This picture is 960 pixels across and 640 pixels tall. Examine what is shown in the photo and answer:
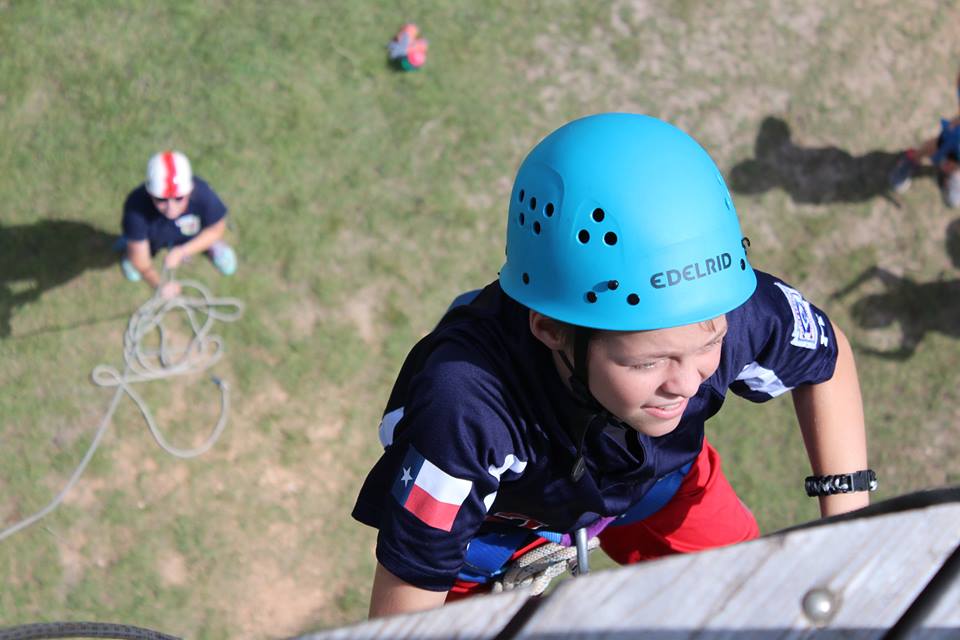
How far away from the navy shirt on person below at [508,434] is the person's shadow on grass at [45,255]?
410cm

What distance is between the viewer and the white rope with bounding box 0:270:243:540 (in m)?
5.72

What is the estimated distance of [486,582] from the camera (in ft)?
11.4

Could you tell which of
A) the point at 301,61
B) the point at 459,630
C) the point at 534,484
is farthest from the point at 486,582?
the point at 301,61

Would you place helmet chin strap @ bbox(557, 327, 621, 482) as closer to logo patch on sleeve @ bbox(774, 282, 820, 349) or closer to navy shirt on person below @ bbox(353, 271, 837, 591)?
navy shirt on person below @ bbox(353, 271, 837, 591)

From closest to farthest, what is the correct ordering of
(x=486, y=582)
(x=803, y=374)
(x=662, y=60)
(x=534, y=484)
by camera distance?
(x=534, y=484) → (x=803, y=374) → (x=486, y=582) → (x=662, y=60)

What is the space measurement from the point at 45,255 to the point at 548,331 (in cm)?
478

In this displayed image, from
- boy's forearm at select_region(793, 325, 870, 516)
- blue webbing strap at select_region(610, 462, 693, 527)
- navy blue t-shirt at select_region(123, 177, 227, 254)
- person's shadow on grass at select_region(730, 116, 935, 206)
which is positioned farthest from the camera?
person's shadow on grass at select_region(730, 116, 935, 206)

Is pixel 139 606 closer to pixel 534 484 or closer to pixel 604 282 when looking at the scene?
pixel 534 484

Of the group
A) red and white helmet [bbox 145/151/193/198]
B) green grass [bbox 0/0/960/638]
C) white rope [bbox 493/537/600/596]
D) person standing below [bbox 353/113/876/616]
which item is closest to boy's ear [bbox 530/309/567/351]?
person standing below [bbox 353/113/876/616]

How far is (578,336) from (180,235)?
13.2 feet

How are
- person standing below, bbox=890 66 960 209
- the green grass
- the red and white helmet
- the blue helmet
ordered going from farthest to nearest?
1. person standing below, bbox=890 66 960 209
2. the green grass
3. the red and white helmet
4. the blue helmet

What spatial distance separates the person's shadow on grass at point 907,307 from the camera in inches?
247

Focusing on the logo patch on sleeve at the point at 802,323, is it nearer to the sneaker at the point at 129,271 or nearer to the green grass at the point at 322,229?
the green grass at the point at 322,229

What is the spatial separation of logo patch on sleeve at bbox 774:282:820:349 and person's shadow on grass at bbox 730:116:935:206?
11.8 ft
